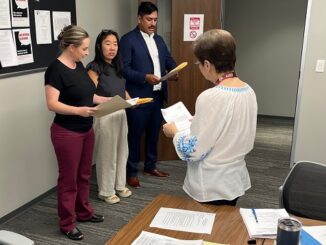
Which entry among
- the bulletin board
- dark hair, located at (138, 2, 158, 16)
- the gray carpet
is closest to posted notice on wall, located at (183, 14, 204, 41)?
dark hair, located at (138, 2, 158, 16)

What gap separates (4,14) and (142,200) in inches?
75.0

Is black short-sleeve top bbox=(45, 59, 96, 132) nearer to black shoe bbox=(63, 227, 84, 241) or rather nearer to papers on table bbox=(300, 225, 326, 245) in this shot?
black shoe bbox=(63, 227, 84, 241)

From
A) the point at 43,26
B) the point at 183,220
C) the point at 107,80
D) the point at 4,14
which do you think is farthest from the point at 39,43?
the point at 183,220

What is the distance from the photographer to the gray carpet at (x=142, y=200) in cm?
Result: 278

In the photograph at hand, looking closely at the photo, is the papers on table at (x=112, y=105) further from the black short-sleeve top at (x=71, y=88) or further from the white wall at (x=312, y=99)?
the white wall at (x=312, y=99)

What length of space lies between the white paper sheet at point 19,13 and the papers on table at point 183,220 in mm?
1980

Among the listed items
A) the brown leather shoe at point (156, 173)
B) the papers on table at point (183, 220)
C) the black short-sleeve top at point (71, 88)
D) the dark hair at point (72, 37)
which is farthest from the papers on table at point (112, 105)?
the brown leather shoe at point (156, 173)

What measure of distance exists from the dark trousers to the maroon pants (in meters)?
0.84

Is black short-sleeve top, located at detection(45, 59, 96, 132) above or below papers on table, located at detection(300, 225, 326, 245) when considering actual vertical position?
above

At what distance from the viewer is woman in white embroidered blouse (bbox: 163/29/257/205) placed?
156 centimetres

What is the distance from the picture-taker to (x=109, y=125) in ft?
9.92

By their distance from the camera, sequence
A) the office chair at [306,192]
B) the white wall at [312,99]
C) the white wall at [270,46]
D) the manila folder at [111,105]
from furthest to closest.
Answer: the white wall at [270,46]
the white wall at [312,99]
the manila folder at [111,105]
the office chair at [306,192]

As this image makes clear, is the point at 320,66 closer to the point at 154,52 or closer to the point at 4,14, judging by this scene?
the point at 154,52

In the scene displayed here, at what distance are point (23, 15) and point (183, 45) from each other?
181cm
